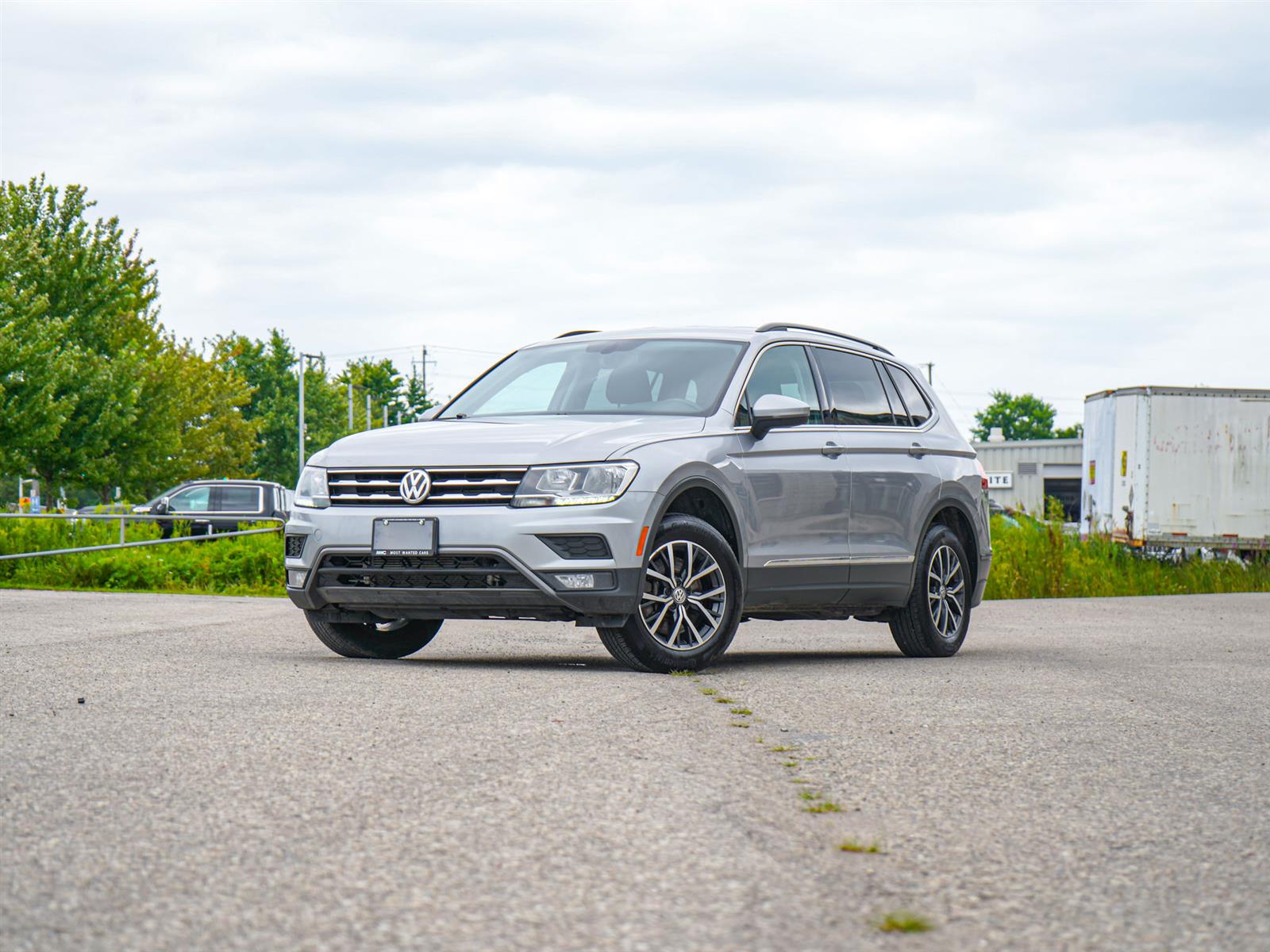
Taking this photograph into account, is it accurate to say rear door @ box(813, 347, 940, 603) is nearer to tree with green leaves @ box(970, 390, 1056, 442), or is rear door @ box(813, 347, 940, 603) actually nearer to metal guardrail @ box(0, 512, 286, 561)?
metal guardrail @ box(0, 512, 286, 561)

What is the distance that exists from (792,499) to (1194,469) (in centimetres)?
2009

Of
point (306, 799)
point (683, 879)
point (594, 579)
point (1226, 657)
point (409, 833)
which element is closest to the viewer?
point (683, 879)

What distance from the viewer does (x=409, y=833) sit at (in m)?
4.21

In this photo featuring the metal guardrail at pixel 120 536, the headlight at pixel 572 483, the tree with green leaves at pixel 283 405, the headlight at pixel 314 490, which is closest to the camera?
the headlight at pixel 572 483

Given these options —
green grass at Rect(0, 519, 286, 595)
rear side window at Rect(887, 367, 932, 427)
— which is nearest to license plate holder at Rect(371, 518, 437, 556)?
rear side window at Rect(887, 367, 932, 427)

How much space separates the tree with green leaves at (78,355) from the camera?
35.0 metres

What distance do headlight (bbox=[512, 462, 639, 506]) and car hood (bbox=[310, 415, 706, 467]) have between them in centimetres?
5

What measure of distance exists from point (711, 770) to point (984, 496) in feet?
21.3

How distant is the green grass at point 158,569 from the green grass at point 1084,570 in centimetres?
885

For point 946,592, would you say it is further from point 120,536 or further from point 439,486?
point 120,536

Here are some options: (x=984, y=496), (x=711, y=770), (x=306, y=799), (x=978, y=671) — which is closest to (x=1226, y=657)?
(x=984, y=496)

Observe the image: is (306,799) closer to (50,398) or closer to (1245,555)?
(1245,555)

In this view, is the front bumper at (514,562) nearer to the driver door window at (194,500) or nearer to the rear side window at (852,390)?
the rear side window at (852,390)

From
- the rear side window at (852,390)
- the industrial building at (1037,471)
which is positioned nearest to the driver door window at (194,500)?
the industrial building at (1037,471)
